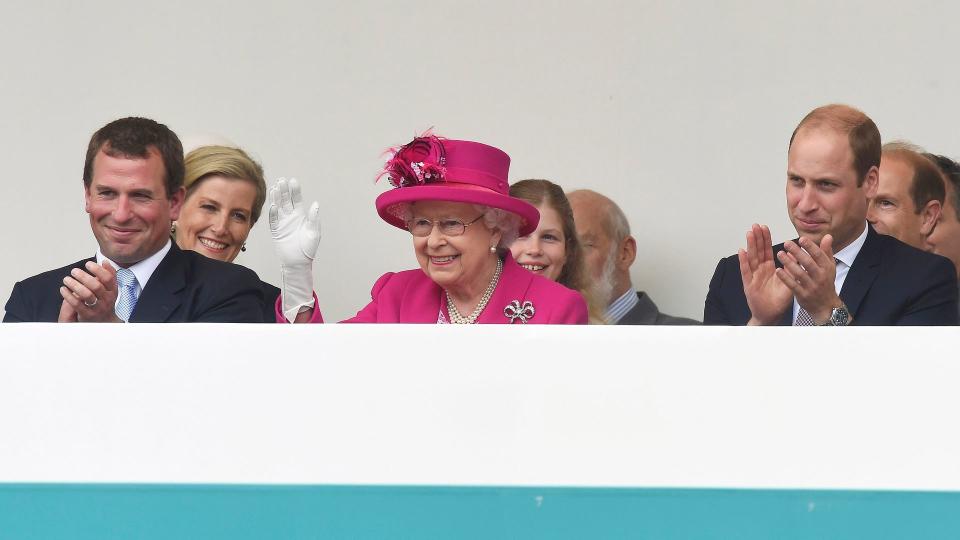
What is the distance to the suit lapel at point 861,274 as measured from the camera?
2.54m

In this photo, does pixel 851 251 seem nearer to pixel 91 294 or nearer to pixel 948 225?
pixel 948 225

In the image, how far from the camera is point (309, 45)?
4266mm

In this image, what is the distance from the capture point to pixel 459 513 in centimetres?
173

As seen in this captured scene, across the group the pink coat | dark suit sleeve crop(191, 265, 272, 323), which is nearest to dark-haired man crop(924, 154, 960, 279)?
the pink coat

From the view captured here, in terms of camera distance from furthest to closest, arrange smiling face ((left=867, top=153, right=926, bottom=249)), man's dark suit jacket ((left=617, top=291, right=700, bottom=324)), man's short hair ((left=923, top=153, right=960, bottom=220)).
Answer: man's dark suit jacket ((left=617, top=291, right=700, bottom=324)) → man's short hair ((left=923, top=153, right=960, bottom=220)) → smiling face ((left=867, top=153, right=926, bottom=249))

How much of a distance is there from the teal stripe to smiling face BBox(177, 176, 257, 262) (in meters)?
1.67

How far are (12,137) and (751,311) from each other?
9.06 feet

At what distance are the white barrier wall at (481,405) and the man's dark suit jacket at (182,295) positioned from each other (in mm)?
804

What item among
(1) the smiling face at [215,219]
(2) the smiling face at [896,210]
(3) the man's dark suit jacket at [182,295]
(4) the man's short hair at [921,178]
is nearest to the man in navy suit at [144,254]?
(3) the man's dark suit jacket at [182,295]

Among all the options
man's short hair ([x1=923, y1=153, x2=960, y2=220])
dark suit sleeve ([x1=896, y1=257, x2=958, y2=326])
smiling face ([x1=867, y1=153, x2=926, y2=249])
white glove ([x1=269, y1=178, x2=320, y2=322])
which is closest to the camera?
dark suit sleeve ([x1=896, y1=257, x2=958, y2=326])

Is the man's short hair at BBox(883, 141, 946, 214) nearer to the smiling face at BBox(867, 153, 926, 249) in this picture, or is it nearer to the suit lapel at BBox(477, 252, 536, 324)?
the smiling face at BBox(867, 153, 926, 249)

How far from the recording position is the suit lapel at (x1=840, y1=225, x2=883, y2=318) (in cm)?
254

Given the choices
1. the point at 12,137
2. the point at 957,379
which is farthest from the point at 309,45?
the point at 957,379

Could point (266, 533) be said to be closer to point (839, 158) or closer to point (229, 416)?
point (229, 416)
